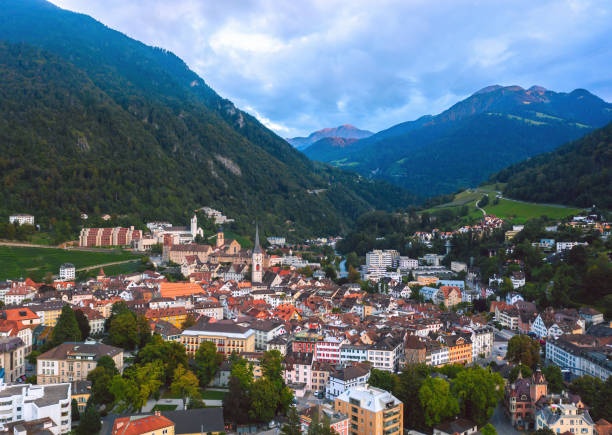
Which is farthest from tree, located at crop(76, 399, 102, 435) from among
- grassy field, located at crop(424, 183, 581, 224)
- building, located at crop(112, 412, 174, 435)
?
grassy field, located at crop(424, 183, 581, 224)

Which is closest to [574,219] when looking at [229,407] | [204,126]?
[229,407]

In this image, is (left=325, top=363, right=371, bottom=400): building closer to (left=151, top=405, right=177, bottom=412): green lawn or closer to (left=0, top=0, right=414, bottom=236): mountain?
(left=151, top=405, right=177, bottom=412): green lawn

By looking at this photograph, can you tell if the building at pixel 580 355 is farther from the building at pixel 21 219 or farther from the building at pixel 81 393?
the building at pixel 21 219

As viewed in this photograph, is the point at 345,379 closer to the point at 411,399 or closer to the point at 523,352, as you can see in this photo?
the point at 411,399

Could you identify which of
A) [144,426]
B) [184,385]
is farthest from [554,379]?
[144,426]

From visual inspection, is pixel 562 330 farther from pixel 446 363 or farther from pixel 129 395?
pixel 129 395
